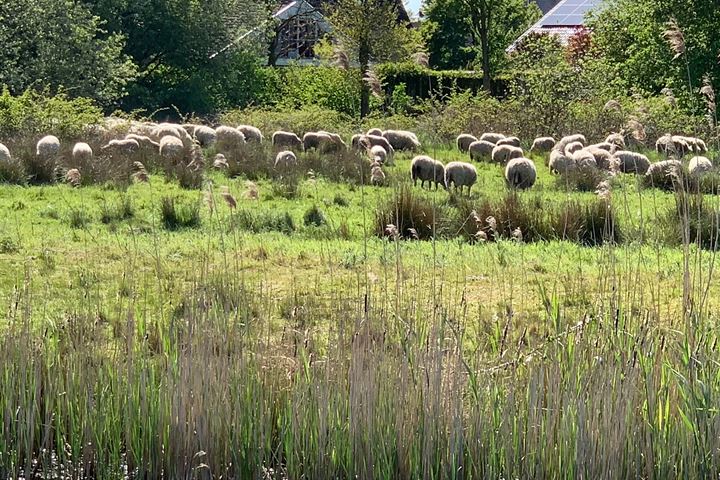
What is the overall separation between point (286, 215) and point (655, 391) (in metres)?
8.40

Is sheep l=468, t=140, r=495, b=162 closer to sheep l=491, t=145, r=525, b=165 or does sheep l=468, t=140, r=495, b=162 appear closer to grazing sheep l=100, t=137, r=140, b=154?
sheep l=491, t=145, r=525, b=165

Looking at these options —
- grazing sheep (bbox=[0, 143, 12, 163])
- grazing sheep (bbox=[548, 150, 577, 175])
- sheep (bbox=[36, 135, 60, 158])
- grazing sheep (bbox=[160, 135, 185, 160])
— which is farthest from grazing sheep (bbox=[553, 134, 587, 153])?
grazing sheep (bbox=[0, 143, 12, 163])

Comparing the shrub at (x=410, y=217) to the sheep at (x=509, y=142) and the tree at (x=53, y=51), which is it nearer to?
the sheep at (x=509, y=142)

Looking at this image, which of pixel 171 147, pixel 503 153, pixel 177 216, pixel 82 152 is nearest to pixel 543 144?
pixel 503 153

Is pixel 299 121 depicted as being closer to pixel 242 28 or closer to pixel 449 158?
pixel 449 158

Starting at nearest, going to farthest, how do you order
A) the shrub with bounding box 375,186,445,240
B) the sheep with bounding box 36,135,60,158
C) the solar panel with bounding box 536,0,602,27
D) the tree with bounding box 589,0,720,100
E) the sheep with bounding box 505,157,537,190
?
the shrub with bounding box 375,186,445,240
the sheep with bounding box 505,157,537,190
the sheep with bounding box 36,135,60,158
the tree with bounding box 589,0,720,100
the solar panel with bounding box 536,0,602,27

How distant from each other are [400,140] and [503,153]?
327 cm

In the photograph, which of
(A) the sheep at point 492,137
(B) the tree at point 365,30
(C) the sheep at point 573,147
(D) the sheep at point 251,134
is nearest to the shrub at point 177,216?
(C) the sheep at point 573,147

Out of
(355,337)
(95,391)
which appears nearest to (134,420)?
(95,391)

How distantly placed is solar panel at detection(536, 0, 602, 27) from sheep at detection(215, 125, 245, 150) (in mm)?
36908

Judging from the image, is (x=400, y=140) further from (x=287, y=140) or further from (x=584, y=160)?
(x=584, y=160)

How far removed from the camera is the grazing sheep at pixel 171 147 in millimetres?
17781

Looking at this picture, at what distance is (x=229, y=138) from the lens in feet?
70.3

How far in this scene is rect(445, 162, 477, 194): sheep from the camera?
51.2 ft
